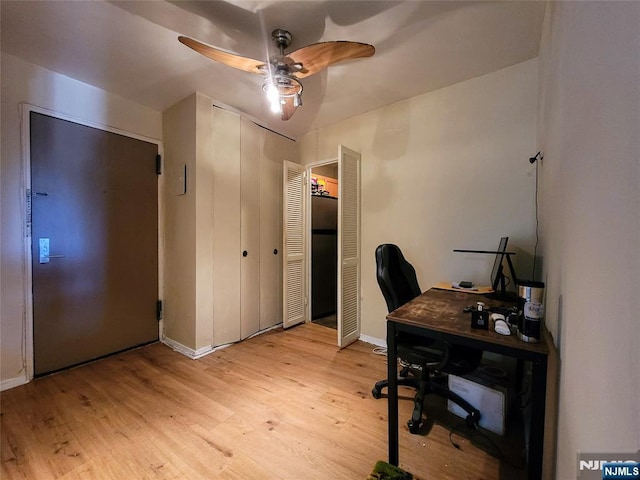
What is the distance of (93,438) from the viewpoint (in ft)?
4.84

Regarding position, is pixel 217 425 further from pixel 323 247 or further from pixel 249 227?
pixel 323 247

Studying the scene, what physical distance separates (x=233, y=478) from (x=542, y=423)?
1.38 m

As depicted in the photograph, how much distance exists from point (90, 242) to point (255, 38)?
2.30m

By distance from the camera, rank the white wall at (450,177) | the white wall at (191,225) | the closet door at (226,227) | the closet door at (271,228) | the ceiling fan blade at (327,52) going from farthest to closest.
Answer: the closet door at (271,228)
the closet door at (226,227)
the white wall at (191,225)
the white wall at (450,177)
the ceiling fan blade at (327,52)

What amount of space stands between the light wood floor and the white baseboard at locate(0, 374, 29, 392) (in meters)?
0.05

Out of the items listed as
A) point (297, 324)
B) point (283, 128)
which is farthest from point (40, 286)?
point (283, 128)

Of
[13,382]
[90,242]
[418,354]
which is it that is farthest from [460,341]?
[13,382]

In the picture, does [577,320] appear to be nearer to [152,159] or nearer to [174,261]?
[174,261]

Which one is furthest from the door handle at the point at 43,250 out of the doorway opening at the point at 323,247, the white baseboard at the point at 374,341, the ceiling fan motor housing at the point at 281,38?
the white baseboard at the point at 374,341

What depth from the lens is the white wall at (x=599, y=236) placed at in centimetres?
44

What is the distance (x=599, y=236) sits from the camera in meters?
0.58

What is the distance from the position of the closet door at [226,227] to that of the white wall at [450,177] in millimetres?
1336

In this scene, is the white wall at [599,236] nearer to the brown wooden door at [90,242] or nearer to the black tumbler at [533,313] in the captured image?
the black tumbler at [533,313]

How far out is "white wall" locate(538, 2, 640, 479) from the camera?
0.44m
